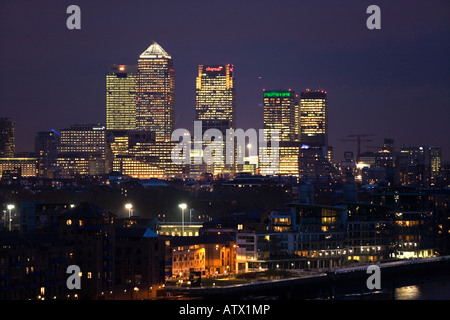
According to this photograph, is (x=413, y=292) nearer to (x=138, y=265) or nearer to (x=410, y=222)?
(x=138, y=265)

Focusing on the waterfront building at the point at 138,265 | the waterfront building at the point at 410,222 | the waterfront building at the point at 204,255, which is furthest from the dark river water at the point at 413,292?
the waterfront building at the point at 410,222

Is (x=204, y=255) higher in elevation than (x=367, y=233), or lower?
lower

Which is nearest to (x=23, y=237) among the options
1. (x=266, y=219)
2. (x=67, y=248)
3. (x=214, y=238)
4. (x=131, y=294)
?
(x=67, y=248)

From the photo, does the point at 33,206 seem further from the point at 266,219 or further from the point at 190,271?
the point at 266,219

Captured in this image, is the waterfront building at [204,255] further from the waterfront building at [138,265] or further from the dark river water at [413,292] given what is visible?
the dark river water at [413,292]

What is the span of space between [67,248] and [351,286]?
64.4 feet

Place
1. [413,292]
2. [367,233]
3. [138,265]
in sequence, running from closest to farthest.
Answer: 1. [138,265]
2. [413,292]
3. [367,233]

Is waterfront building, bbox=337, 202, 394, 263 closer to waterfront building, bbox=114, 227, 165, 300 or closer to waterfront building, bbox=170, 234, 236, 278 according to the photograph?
waterfront building, bbox=170, 234, 236, 278

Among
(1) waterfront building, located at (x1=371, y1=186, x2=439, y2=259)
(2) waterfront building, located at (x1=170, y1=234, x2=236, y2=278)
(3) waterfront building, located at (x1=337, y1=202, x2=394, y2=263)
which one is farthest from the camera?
(1) waterfront building, located at (x1=371, y1=186, x2=439, y2=259)

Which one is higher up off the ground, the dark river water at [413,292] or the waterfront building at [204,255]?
the waterfront building at [204,255]

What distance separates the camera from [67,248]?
5612cm

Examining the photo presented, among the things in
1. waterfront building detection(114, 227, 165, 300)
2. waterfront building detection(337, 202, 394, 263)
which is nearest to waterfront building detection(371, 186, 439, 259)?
waterfront building detection(337, 202, 394, 263)

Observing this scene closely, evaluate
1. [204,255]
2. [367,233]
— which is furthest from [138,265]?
[367,233]
